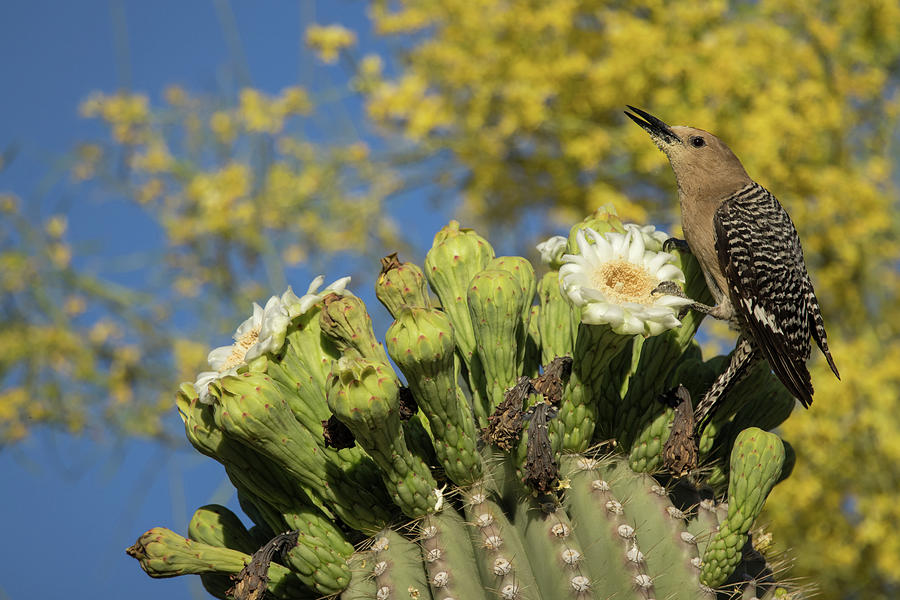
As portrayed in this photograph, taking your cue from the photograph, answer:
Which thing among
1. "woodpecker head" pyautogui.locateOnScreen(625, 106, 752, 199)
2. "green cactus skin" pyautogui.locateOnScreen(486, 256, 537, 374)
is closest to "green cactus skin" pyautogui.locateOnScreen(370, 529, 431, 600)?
"green cactus skin" pyautogui.locateOnScreen(486, 256, 537, 374)

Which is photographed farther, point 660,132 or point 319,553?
point 660,132

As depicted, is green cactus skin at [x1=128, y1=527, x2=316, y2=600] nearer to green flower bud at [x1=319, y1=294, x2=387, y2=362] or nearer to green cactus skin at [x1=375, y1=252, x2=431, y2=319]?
green flower bud at [x1=319, y1=294, x2=387, y2=362]

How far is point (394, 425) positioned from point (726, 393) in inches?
31.7

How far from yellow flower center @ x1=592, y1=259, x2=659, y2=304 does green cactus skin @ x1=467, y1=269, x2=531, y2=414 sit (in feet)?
0.56

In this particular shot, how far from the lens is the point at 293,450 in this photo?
1.65 m

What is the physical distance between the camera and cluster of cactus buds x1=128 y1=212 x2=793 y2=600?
1625mm

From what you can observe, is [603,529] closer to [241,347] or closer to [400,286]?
[400,286]

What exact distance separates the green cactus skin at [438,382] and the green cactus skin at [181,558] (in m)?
0.42

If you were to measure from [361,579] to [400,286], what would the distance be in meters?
0.59

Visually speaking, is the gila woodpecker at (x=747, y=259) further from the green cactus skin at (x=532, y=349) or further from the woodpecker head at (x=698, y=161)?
the green cactus skin at (x=532, y=349)

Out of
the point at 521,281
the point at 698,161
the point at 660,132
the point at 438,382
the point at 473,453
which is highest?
the point at 660,132

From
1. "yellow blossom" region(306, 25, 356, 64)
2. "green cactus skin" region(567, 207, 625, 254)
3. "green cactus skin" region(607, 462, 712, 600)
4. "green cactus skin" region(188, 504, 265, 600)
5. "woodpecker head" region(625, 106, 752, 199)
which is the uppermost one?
"yellow blossom" region(306, 25, 356, 64)

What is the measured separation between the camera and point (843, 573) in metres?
4.75

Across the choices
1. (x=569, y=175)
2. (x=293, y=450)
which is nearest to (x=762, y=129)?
(x=569, y=175)
